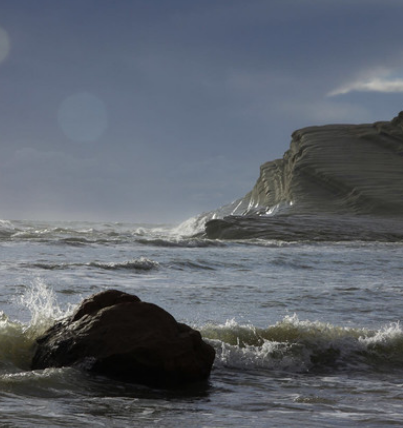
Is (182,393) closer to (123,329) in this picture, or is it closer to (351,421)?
(123,329)

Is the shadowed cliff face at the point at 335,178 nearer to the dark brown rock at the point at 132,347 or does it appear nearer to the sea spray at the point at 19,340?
the sea spray at the point at 19,340

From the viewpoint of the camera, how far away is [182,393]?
503 centimetres

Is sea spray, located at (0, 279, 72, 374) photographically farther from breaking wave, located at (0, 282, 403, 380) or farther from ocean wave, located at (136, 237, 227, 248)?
ocean wave, located at (136, 237, 227, 248)

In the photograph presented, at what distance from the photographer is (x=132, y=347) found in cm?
529

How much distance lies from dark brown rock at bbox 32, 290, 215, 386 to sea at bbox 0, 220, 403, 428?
150 millimetres

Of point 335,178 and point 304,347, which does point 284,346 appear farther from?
point 335,178

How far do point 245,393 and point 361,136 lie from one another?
35407mm

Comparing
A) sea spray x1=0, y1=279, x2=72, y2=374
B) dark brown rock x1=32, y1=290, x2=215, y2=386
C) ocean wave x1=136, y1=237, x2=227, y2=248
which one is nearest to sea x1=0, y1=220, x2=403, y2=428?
sea spray x1=0, y1=279, x2=72, y2=374

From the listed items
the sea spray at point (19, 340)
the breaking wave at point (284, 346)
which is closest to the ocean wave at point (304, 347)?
the breaking wave at point (284, 346)

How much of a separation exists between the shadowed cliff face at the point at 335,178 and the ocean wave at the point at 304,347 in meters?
20.1

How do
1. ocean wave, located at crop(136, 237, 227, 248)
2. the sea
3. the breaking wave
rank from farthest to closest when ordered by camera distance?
ocean wave, located at crop(136, 237, 227, 248) → the breaking wave → the sea

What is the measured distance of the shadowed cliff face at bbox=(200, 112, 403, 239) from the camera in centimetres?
3231

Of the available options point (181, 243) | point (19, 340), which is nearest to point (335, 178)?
point (181, 243)

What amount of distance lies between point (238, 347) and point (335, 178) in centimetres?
2905
